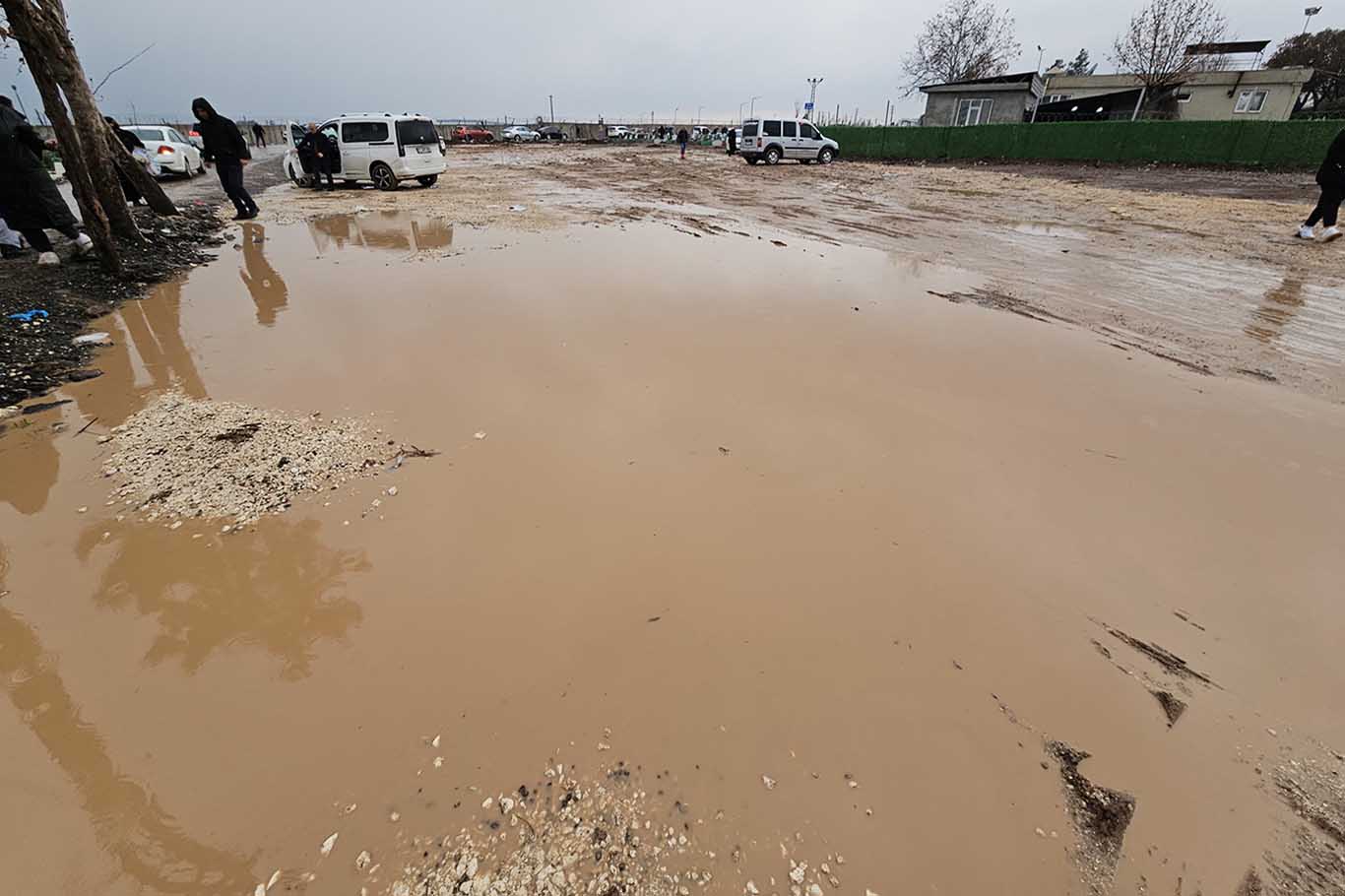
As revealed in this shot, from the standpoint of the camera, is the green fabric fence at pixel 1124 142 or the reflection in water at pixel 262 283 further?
the green fabric fence at pixel 1124 142

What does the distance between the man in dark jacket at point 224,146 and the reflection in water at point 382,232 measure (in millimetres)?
1319

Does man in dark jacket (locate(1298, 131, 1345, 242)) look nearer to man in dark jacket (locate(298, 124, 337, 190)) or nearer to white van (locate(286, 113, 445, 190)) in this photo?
white van (locate(286, 113, 445, 190))

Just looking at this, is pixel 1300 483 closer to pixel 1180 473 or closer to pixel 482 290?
pixel 1180 473

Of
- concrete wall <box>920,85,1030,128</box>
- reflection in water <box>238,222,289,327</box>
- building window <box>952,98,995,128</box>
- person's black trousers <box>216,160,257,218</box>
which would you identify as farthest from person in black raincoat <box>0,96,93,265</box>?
building window <box>952,98,995,128</box>

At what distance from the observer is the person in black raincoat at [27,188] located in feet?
18.6

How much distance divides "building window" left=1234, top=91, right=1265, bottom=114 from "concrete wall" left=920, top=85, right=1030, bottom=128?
9727mm

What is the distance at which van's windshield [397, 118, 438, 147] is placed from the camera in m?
Result: 14.0

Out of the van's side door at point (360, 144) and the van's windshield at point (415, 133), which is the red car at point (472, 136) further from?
the van's side door at point (360, 144)

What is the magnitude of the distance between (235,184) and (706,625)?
12.1 meters

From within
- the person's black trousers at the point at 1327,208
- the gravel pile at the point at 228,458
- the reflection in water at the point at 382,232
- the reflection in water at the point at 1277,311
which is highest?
the person's black trousers at the point at 1327,208

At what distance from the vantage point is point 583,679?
1.89 metres

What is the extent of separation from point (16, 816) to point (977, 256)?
9.52 m

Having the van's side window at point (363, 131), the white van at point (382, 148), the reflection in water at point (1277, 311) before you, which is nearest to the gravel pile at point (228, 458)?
the reflection in water at point (1277, 311)

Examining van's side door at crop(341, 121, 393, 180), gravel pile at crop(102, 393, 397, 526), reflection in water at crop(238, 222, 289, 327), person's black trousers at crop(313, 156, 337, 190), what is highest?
van's side door at crop(341, 121, 393, 180)
